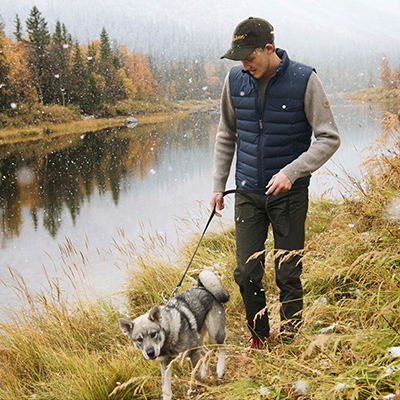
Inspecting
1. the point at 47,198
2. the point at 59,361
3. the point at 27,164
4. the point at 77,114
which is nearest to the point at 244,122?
the point at 59,361

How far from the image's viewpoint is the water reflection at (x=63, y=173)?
1505cm

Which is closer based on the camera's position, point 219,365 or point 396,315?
point 396,315

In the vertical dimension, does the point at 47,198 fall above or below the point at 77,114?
below

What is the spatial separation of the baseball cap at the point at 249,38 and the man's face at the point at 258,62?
47mm

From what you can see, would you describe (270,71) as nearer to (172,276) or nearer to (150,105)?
(172,276)

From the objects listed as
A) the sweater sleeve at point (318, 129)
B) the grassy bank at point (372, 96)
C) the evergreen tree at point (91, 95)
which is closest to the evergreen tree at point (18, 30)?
the evergreen tree at point (91, 95)

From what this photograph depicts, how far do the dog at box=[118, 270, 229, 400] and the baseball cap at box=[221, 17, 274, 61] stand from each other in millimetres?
1742

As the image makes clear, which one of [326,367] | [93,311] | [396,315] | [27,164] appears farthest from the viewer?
[27,164]

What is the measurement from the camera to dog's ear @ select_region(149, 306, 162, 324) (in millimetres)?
2311

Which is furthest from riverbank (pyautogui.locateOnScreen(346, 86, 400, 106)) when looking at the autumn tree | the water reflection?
the autumn tree

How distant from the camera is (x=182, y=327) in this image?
2523 millimetres

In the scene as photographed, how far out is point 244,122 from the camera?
274cm

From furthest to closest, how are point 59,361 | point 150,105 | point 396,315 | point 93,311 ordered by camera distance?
point 150,105 < point 93,311 < point 59,361 < point 396,315

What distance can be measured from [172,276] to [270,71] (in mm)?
2896
